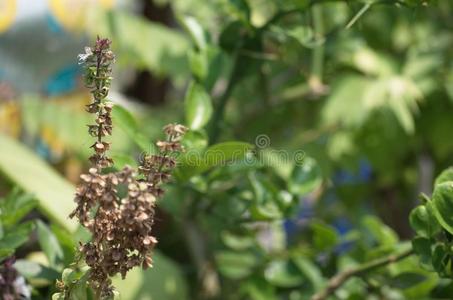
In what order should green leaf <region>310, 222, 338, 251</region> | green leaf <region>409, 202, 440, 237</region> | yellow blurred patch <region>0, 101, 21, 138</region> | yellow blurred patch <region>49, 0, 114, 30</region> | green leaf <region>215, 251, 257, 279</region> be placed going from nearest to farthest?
green leaf <region>409, 202, 440, 237</region>
green leaf <region>310, 222, 338, 251</region>
green leaf <region>215, 251, 257, 279</region>
yellow blurred patch <region>0, 101, 21, 138</region>
yellow blurred patch <region>49, 0, 114, 30</region>

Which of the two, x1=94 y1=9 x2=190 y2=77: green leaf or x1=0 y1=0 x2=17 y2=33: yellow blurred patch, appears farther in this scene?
x1=0 y1=0 x2=17 y2=33: yellow blurred patch

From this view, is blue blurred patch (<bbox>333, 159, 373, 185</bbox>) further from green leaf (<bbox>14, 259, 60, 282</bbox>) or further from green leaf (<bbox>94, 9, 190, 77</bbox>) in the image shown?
green leaf (<bbox>14, 259, 60, 282</bbox>)

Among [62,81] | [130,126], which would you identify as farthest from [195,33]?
[62,81]

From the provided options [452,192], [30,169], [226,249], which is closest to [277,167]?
[226,249]

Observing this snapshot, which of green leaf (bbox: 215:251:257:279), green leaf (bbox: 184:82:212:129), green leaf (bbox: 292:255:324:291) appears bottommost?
green leaf (bbox: 292:255:324:291)

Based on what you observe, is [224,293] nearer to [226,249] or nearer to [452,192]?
[226,249]

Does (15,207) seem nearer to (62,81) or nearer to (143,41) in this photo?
(143,41)

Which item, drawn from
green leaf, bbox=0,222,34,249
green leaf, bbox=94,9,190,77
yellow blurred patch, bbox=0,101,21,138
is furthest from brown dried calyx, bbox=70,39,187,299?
yellow blurred patch, bbox=0,101,21,138
